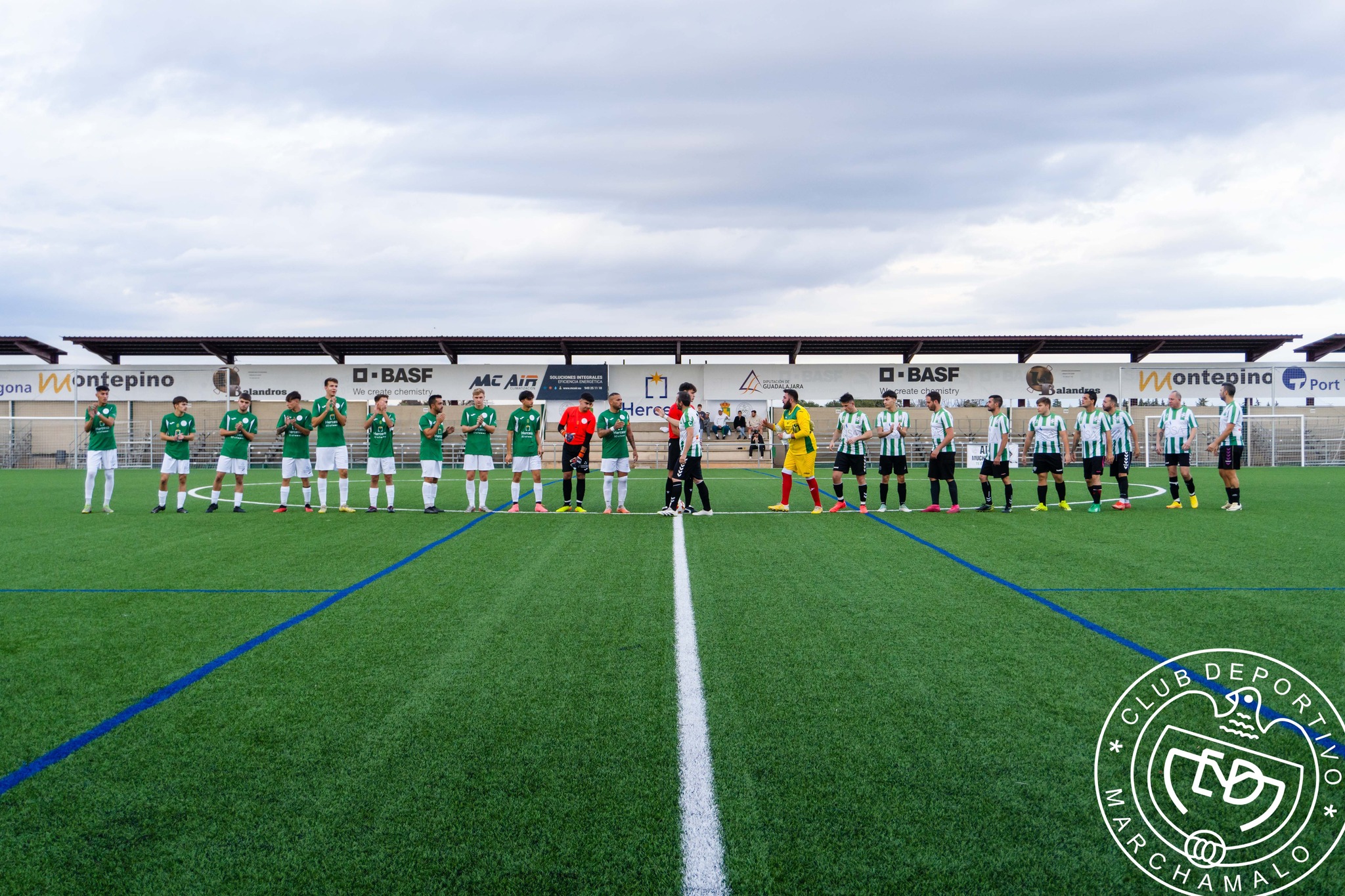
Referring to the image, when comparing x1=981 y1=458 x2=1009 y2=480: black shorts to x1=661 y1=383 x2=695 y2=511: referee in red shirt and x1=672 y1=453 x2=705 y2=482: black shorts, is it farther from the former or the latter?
x1=661 y1=383 x2=695 y2=511: referee in red shirt

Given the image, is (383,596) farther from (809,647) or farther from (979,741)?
(979,741)

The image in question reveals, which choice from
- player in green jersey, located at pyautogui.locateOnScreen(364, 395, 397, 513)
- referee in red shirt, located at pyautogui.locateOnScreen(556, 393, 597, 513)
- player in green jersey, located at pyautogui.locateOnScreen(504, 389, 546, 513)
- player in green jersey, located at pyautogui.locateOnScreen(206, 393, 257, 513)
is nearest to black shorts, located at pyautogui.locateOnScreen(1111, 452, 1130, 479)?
referee in red shirt, located at pyautogui.locateOnScreen(556, 393, 597, 513)

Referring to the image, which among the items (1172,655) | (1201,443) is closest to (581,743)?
(1172,655)

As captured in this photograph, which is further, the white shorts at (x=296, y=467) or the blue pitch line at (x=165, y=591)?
the white shorts at (x=296, y=467)

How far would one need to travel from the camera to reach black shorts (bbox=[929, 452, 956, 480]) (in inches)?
495

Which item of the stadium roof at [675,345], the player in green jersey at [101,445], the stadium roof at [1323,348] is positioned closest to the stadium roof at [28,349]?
the stadium roof at [675,345]

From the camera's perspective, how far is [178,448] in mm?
12750

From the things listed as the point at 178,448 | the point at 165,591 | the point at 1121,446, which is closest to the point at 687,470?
the point at 165,591

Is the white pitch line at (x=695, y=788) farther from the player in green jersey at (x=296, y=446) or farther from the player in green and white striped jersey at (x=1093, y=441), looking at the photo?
the player in green and white striped jersey at (x=1093, y=441)

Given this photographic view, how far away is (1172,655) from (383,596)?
17.2ft

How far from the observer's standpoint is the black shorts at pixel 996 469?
41.9 ft

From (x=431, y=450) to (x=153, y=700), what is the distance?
972cm

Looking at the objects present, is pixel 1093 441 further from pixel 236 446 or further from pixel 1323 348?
pixel 1323 348

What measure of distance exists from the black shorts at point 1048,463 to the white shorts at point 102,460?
14.6 metres
